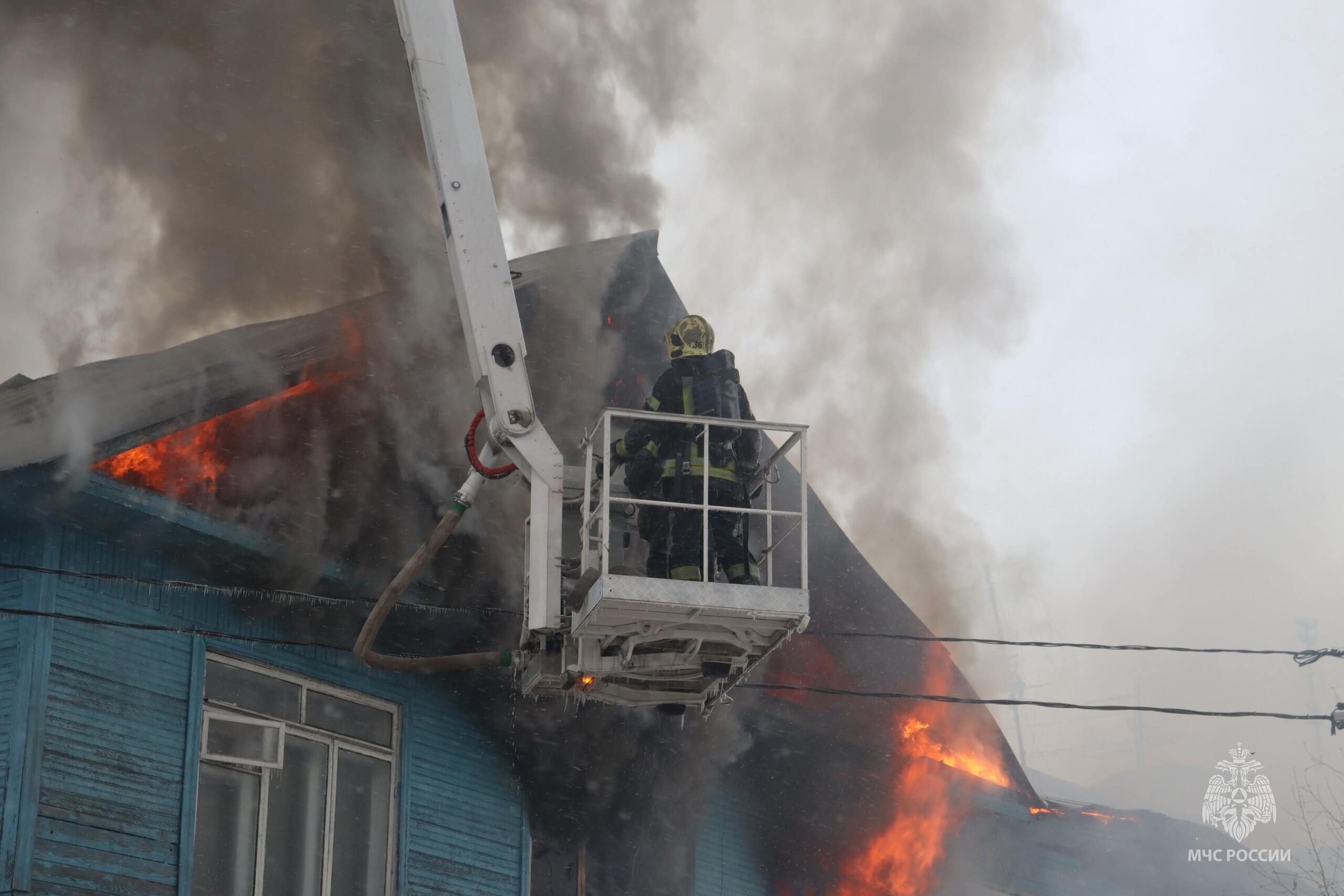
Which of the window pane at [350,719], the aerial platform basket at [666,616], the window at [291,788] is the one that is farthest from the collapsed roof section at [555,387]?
the aerial platform basket at [666,616]

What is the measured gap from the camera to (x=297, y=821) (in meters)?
9.26

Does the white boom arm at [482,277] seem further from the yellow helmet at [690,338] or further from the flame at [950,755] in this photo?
the flame at [950,755]

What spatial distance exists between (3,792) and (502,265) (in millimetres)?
4155

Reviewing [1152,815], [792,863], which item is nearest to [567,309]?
[792,863]

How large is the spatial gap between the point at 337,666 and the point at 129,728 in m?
1.77

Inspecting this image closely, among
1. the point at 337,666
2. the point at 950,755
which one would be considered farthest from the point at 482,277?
the point at 950,755

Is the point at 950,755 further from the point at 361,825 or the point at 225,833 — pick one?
the point at 225,833

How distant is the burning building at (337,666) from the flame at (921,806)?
15.0 inches

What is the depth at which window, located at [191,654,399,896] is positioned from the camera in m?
8.78

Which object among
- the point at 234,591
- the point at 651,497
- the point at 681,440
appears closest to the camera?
the point at 681,440

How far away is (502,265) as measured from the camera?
8977 mm

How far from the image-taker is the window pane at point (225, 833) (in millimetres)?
8594

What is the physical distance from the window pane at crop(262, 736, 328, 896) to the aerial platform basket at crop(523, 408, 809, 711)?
1.73m

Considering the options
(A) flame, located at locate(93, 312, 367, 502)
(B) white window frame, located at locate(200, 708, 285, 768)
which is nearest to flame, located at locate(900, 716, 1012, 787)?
(B) white window frame, located at locate(200, 708, 285, 768)
